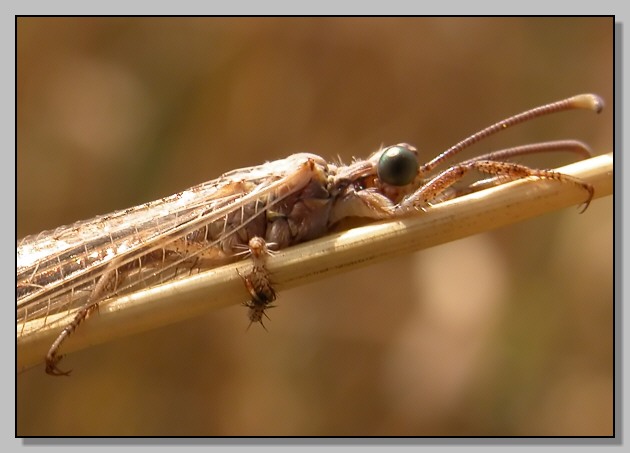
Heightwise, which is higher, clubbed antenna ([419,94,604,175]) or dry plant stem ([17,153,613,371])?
clubbed antenna ([419,94,604,175])

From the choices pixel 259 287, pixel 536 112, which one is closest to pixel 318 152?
pixel 536 112

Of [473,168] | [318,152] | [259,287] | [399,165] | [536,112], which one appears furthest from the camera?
[318,152]

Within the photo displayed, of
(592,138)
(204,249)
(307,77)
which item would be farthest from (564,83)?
(204,249)

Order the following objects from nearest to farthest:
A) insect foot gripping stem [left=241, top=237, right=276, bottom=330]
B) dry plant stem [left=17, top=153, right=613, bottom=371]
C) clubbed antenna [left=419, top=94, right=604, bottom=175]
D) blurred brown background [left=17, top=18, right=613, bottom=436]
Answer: dry plant stem [left=17, top=153, right=613, bottom=371] → insect foot gripping stem [left=241, top=237, right=276, bottom=330] → clubbed antenna [left=419, top=94, right=604, bottom=175] → blurred brown background [left=17, top=18, right=613, bottom=436]

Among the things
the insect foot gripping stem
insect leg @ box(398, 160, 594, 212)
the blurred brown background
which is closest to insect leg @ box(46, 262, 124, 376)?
the insect foot gripping stem

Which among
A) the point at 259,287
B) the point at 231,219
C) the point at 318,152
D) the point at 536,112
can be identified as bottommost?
the point at 259,287

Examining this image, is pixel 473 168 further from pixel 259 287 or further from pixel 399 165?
pixel 259 287

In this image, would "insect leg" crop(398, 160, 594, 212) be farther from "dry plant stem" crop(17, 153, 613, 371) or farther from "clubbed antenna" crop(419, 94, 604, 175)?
"clubbed antenna" crop(419, 94, 604, 175)

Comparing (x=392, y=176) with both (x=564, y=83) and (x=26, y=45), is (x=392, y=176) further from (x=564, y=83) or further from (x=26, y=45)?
(x=26, y=45)

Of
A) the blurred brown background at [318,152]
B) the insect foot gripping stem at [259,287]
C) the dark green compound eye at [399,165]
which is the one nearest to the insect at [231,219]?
the dark green compound eye at [399,165]
